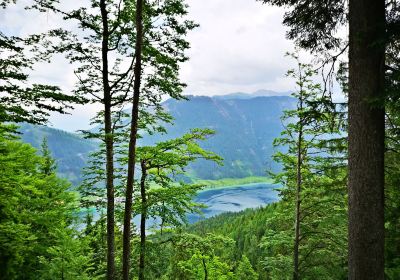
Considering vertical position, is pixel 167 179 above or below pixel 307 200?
above


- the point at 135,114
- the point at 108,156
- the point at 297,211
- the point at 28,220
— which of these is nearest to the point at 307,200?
the point at 297,211

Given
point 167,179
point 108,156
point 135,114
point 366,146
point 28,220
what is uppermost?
point 135,114

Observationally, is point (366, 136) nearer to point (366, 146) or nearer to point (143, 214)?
point (366, 146)

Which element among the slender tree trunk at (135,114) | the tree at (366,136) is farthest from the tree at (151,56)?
the tree at (366,136)

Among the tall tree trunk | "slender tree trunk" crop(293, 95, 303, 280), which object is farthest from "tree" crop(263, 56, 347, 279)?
the tall tree trunk

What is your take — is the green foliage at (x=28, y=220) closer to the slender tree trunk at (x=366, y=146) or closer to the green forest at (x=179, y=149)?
the green forest at (x=179, y=149)

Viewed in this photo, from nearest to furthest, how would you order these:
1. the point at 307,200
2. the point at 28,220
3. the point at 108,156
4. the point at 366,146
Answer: the point at 366,146, the point at 108,156, the point at 28,220, the point at 307,200

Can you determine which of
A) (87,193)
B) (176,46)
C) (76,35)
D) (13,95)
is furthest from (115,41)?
(87,193)

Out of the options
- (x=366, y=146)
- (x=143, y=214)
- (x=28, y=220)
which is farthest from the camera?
(x=28, y=220)

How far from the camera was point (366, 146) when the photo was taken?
450cm

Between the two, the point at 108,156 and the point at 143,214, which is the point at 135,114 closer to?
the point at 108,156

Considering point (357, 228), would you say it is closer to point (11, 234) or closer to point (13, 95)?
point (13, 95)

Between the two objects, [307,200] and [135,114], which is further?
[307,200]

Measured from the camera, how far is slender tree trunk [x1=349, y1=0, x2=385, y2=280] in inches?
174
